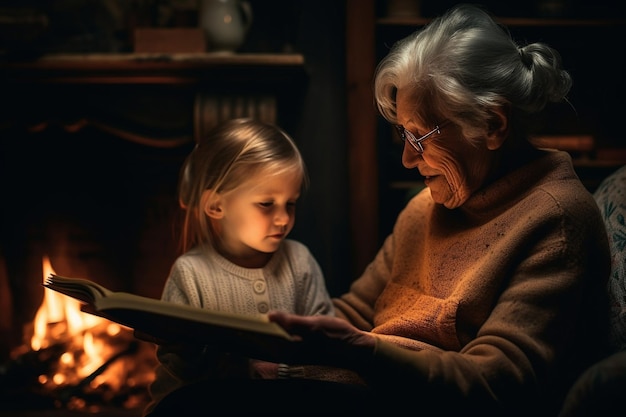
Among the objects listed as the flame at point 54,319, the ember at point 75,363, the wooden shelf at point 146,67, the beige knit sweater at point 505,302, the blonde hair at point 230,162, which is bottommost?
the ember at point 75,363

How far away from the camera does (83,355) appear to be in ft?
7.84

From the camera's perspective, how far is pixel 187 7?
2.32 meters

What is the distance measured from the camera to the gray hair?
1246 millimetres

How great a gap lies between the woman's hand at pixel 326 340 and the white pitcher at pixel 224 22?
54.1 inches

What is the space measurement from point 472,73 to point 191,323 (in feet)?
2.33

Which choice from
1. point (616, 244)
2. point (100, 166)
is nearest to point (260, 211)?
point (616, 244)

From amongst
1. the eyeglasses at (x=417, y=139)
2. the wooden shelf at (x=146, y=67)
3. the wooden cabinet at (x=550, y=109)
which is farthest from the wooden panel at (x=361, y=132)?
the eyeglasses at (x=417, y=139)

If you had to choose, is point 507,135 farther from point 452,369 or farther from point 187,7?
point 187,7

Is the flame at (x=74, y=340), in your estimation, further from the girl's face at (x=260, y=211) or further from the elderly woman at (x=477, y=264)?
the elderly woman at (x=477, y=264)

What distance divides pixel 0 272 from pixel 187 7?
4.10 ft

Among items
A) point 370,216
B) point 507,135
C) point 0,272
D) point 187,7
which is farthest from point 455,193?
point 0,272

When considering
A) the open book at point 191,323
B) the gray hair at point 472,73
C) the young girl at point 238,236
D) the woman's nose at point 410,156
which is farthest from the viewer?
the young girl at point 238,236

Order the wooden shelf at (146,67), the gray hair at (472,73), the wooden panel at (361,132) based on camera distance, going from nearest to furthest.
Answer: the gray hair at (472,73)
the wooden shelf at (146,67)
the wooden panel at (361,132)

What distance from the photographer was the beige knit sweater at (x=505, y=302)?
1.10m
